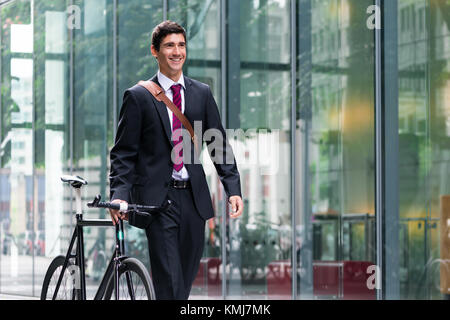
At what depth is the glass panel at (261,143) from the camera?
1141 centimetres

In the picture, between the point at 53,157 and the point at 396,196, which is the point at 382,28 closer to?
the point at 396,196

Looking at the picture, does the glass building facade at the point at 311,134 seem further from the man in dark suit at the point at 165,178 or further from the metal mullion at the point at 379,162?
the man in dark suit at the point at 165,178

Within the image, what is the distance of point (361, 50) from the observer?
10.6 meters

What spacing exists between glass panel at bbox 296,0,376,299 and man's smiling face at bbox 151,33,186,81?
550 centimetres

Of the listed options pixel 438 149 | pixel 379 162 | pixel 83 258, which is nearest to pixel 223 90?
pixel 379 162

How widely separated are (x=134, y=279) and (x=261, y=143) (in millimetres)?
6423

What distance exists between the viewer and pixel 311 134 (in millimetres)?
11102

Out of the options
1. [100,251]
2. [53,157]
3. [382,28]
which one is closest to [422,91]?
[382,28]

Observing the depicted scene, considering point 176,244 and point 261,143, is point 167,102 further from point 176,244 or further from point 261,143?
point 261,143

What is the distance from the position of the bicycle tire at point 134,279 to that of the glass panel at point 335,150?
5331mm

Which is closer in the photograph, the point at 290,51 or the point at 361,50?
the point at 361,50

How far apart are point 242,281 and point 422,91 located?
10.6ft

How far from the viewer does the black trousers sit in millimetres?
5090
